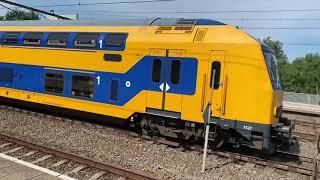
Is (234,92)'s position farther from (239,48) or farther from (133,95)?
(133,95)

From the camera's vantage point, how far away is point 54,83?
1552 centimetres

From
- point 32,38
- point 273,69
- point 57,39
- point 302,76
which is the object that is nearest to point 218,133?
point 273,69

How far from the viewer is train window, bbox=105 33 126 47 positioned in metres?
13.7

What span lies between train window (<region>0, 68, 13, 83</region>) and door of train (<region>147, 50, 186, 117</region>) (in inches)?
283

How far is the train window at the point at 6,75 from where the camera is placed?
685 inches

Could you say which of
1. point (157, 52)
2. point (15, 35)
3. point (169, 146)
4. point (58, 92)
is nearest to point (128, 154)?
point (169, 146)

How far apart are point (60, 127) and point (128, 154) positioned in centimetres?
392

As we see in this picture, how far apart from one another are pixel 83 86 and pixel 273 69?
6167 mm

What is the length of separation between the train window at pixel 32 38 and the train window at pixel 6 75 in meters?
1.48

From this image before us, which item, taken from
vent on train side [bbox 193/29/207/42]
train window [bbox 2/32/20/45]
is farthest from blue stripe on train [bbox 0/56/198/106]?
train window [bbox 2/32/20/45]

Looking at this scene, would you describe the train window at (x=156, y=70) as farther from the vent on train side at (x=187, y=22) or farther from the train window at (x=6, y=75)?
the train window at (x=6, y=75)

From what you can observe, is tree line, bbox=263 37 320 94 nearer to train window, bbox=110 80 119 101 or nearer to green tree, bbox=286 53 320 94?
green tree, bbox=286 53 320 94

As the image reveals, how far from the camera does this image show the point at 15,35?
682 inches

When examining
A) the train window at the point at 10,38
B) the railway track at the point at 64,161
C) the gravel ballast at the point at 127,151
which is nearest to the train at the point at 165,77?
the gravel ballast at the point at 127,151
